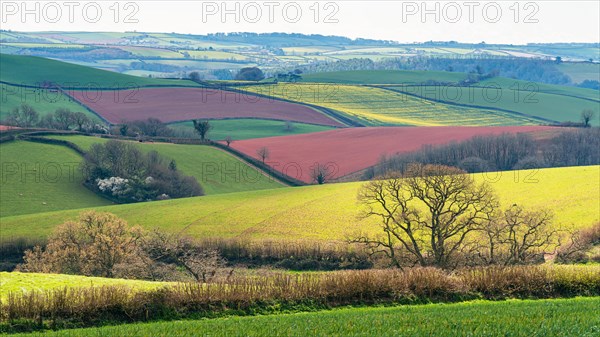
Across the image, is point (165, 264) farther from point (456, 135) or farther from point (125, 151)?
point (456, 135)

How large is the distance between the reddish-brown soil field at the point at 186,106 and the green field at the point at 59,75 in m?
9.83

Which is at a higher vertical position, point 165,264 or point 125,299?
point 125,299

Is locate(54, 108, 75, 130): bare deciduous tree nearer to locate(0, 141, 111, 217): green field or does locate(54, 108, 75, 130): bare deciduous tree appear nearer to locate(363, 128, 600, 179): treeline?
locate(0, 141, 111, 217): green field

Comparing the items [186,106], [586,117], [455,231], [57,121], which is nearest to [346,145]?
[586,117]

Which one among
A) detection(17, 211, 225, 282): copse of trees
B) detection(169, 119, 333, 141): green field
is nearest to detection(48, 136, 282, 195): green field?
detection(169, 119, 333, 141): green field

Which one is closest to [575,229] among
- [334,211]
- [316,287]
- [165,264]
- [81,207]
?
[334,211]

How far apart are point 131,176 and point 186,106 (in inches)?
2113

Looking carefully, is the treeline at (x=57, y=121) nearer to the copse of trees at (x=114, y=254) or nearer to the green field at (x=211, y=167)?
the green field at (x=211, y=167)

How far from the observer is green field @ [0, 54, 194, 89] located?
16850 centimetres

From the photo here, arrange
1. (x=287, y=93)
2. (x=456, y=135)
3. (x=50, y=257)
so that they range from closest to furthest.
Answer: (x=50, y=257) → (x=456, y=135) → (x=287, y=93)

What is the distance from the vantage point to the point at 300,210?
242 feet

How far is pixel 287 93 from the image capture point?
173 m

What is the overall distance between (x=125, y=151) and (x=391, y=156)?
3190 centimetres

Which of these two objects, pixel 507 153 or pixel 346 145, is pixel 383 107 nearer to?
pixel 346 145
